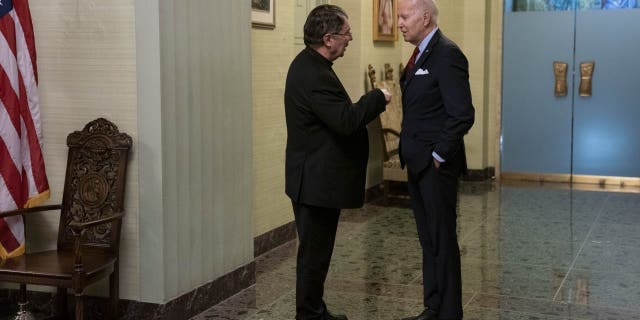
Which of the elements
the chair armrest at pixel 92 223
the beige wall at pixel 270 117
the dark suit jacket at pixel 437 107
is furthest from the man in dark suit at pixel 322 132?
the beige wall at pixel 270 117

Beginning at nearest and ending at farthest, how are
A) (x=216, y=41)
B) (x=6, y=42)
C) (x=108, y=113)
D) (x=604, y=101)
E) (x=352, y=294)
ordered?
(x=6, y=42) → (x=108, y=113) → (x=216, y=41) → (x=352, y=294) → (x=604, y=101)

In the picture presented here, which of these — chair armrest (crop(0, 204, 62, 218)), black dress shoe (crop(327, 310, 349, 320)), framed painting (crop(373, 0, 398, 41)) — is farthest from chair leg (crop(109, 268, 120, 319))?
framed painting (crop(373, 0, 398, 41))

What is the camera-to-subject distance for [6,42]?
4266 mm

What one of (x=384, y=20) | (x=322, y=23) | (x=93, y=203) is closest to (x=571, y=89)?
(x=384, y=20)

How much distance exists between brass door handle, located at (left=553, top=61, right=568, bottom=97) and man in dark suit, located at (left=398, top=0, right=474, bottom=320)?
6.53 metres

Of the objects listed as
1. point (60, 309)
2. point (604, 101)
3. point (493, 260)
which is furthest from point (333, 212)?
point (604, 101)

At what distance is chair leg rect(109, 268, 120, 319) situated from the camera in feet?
14.4

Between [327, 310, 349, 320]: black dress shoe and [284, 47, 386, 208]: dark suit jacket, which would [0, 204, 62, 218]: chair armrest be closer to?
[284, 47, 386, 208]: dark suit jacket

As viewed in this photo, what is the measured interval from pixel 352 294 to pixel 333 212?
115 centimetres

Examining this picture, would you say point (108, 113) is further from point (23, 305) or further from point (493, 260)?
point (493, 260)

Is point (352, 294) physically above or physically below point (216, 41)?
below

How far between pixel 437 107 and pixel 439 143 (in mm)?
208

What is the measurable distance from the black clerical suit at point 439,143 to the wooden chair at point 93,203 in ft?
5.13

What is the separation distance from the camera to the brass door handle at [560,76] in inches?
407
